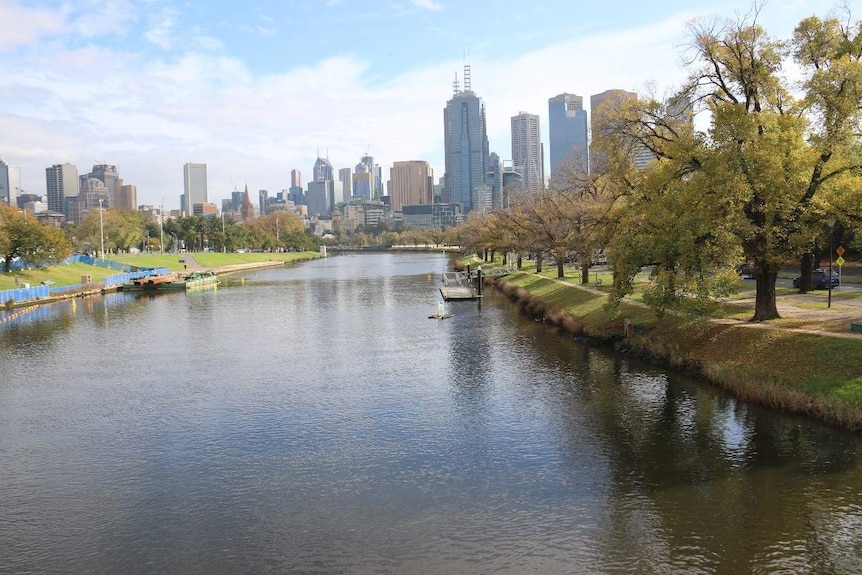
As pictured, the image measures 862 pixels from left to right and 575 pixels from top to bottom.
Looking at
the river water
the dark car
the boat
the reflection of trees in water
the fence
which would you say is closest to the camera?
the reflection of trees in water

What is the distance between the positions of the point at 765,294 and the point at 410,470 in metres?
23.6

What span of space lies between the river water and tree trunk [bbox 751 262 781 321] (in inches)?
239

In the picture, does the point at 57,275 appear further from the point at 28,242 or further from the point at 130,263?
the point at 130,263

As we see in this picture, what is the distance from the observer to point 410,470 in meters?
22.7

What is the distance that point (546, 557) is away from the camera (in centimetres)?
1673

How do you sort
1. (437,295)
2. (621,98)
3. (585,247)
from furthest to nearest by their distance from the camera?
(437,295) < (585,247) < (621,98)

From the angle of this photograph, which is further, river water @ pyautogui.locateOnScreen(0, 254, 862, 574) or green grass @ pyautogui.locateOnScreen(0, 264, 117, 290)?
green grass @ pyautogui.locateOnScreen(0, 264, 117, 290)

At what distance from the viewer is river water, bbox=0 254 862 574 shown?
56.1 feet

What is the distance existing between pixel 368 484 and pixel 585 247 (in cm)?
4320

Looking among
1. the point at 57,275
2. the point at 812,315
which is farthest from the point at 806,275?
the point at 57,275

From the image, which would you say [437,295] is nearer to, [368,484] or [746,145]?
[746,145]

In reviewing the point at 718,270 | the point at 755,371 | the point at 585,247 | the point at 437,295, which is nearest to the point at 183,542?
the point at 755,371

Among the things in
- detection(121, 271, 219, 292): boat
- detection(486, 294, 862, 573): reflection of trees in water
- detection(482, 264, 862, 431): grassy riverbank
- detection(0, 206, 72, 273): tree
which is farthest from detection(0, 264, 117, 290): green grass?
detection(486, 294, 862, 573): reflection of trees in water

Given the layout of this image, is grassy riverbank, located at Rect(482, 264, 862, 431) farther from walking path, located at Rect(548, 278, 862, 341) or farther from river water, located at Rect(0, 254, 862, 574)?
river water, located at Rect(0, 254, 862, 574)
